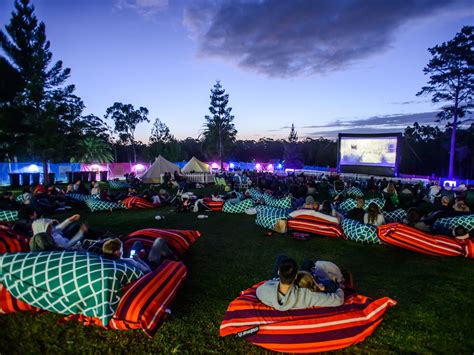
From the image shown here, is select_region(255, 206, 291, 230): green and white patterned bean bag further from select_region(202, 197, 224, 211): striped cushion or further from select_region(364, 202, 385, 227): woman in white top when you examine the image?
select_region(202, 197, 224, 211): striped cushion

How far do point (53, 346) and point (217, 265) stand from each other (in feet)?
8.79

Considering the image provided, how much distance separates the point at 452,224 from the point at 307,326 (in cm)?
533

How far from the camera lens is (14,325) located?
334cm

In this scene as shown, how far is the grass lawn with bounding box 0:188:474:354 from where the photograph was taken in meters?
3.01

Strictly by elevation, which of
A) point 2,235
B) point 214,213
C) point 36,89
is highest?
point 36,89

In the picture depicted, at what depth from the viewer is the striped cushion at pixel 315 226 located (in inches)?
271

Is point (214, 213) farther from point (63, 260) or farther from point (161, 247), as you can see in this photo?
point (63, 260)

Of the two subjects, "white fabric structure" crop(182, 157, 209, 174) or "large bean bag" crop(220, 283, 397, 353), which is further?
"white fabric structure" crop(182, 157, 209, 174)

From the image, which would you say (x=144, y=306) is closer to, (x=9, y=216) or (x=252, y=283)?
(x=252, y=283)

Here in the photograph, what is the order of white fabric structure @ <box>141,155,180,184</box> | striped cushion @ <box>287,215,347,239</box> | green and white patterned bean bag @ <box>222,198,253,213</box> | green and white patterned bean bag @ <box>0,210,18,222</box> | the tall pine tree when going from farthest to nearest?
the tall pine tree < white fabric structure @ <box>141,155,180,184</box> < green and white patterned bean bag @ <box>222,198,253,213</box> < green and white patterned bean bag @ <box>0,210,18,222</box> < striped cushion @ <box>287,215,347,239</box>

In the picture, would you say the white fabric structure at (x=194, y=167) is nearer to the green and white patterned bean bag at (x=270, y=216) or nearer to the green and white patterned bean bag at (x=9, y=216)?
the green and white patterned bean bag at (x=9, y=216)

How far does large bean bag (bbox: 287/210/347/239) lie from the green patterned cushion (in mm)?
4625

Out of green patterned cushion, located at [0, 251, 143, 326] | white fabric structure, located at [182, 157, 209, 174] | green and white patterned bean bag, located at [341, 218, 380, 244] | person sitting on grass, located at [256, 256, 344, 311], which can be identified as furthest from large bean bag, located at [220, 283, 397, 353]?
white fabric structure, located at [182, 157, 209, 174]

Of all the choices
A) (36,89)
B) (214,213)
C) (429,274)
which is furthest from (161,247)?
(36,89)
